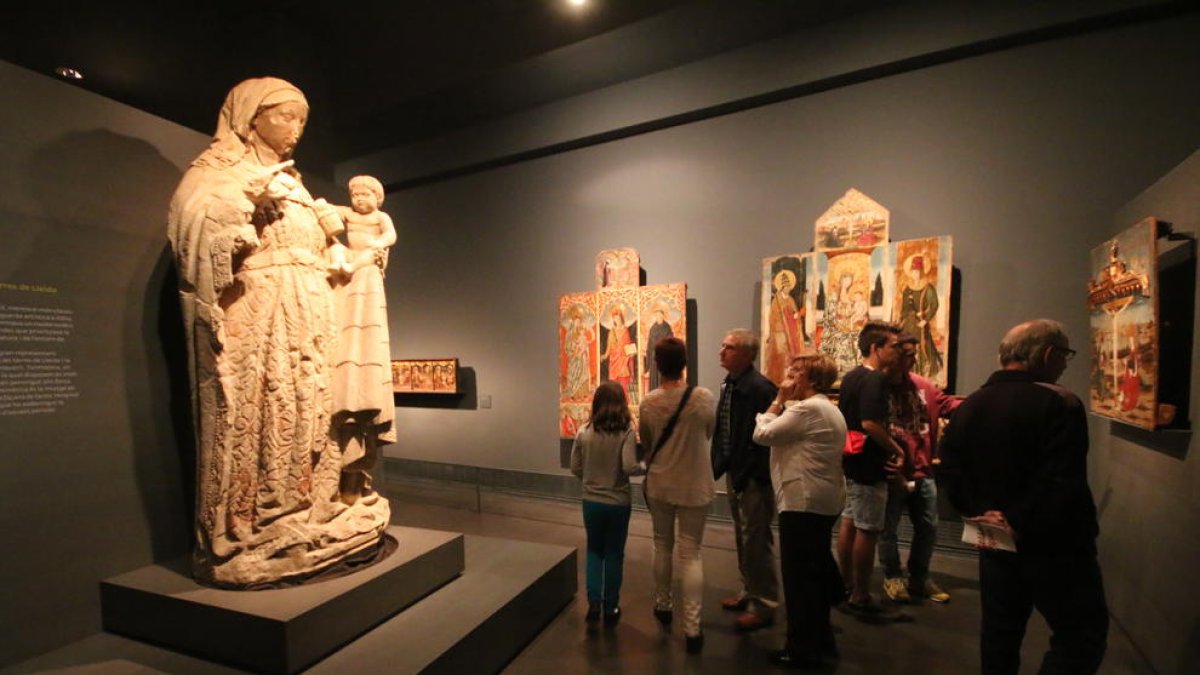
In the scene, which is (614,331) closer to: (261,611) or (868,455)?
(868,455)

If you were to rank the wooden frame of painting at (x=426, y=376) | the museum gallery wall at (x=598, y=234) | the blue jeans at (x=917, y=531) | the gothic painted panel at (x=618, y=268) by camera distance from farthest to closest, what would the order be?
the wooden frame of painting at (x=426, y=376) < the gothic painted panel at (x=618, y=268) < the blue jeans at (x=917, y=531) < the museum gallery wall at (x=598, y=234)

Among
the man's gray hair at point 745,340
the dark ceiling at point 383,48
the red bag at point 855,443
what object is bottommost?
the red bag at point 855,443

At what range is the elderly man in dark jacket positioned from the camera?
10.4ft

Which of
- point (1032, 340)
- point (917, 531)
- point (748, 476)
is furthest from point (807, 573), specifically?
point (917, 531)

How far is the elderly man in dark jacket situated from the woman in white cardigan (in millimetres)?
539

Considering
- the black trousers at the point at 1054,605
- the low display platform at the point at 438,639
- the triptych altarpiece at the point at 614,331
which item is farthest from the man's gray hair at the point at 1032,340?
the triptych altarpiece at the point at 614,331

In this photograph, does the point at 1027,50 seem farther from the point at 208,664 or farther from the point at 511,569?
the point at 208,664

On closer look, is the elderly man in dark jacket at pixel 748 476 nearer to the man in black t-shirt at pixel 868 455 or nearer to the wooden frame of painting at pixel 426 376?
the man in black t-shirt at pixel 868 455

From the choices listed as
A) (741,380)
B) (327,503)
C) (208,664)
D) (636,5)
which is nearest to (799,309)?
(741,380)

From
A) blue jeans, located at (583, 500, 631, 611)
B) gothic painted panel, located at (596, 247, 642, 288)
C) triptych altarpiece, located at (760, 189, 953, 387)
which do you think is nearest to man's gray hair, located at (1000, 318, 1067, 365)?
blue jeans, located at (583, 500, 631, 611)

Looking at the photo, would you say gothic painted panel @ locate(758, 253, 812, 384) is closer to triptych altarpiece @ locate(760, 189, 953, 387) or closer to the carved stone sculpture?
triptych altarpiece @ locate(760, 189, 953, 387)

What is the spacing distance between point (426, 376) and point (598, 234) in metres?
3.11

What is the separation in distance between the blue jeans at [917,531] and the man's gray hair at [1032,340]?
180 cm

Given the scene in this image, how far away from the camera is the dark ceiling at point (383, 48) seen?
10.9ft
